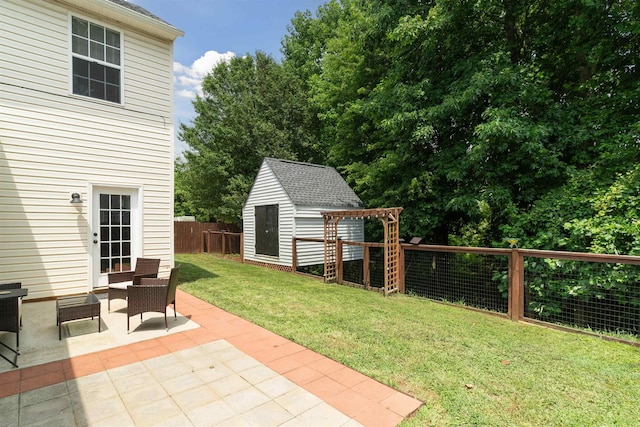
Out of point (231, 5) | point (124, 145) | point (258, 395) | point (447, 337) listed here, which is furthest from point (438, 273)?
point (231, 5)

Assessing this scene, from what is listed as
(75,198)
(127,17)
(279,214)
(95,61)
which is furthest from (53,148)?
(279,214)

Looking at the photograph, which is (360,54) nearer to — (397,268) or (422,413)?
(397,268)

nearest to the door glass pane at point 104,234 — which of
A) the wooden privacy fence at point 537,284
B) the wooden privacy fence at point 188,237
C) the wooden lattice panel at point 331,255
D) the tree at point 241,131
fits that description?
the wooden lattice panel at point 331,255

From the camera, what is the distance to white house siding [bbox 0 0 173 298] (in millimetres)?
5434

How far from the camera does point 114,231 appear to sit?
6.45 m

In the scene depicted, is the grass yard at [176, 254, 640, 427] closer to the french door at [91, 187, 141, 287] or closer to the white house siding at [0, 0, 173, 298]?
the french door at [91, 187, 141, 287]

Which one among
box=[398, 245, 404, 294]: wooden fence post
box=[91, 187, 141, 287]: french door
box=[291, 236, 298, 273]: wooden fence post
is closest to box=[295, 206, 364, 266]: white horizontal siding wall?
box=[291, 236, 298, 273]: wooden fence post

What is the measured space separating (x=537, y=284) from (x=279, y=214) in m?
7.74

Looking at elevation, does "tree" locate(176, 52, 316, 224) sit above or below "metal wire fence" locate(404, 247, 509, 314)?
above

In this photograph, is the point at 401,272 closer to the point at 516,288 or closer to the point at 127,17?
the point at 516,288

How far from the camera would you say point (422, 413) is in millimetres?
2479

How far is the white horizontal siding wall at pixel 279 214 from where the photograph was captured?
10.7 m

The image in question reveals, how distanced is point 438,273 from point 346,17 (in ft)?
60.1

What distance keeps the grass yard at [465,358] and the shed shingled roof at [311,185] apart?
5.23 meters
